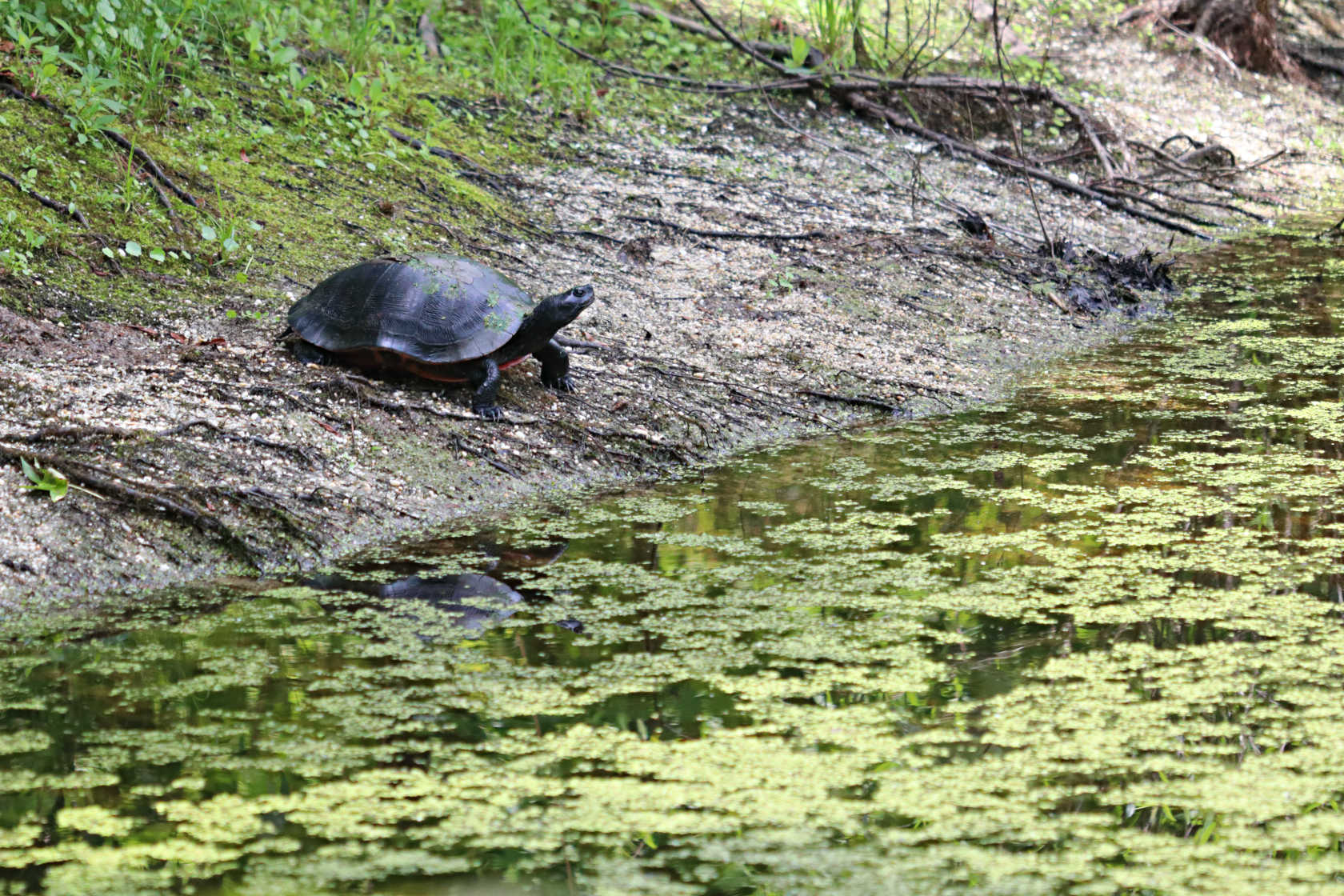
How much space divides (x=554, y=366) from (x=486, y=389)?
36cm

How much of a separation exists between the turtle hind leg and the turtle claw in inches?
35.4

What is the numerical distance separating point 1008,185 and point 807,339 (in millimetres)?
4053

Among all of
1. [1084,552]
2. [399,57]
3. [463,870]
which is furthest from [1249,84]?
[463,870]

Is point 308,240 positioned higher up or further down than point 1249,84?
further down

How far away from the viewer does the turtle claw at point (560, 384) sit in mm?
5211

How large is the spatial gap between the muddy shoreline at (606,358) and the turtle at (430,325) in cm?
12

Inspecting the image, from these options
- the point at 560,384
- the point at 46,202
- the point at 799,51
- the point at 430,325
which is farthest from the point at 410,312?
the point at 799,51

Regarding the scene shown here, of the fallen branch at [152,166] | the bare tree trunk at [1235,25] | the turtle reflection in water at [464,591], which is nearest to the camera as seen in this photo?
the turtle reflection in water at [464,591]

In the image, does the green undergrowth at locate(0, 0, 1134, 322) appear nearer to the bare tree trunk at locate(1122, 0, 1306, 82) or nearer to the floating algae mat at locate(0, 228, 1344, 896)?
the floating algae mat at locate(0, 228, 1344, 896)

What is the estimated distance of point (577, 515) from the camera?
4.29m

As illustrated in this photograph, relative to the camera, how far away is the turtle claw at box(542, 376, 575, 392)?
5211mm

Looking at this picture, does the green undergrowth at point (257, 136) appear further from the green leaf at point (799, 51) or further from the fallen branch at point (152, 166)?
the green leaf at point (799, 51)

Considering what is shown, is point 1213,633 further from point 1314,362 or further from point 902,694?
point 1314,362

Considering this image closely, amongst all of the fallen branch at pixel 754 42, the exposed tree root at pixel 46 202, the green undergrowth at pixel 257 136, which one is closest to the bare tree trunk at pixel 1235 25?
the fallen branch at pixel 754 42
